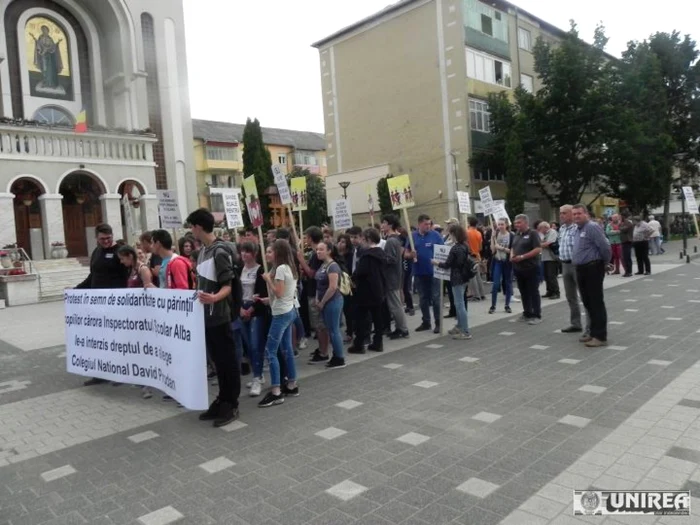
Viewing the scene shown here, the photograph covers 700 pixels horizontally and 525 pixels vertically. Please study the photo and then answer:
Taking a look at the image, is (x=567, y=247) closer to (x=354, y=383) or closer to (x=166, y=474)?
(x=354, y=383)

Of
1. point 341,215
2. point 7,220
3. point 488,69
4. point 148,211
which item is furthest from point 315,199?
point 341,215

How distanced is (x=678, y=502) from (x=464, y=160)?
30160mm

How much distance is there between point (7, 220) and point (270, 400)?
65.2 ft

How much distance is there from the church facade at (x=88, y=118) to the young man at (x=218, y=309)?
18743 mm

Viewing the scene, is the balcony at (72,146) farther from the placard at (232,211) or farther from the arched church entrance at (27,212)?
the placard at (232,211)

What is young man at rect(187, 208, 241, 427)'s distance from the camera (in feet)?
16.6

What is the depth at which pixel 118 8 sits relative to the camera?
27047 millimetres

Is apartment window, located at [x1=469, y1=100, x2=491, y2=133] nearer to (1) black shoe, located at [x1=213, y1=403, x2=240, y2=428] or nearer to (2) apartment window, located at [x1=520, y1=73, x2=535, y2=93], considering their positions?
(2) apartment window, located at [x1=520, y1=73, x2=535, y2=93]

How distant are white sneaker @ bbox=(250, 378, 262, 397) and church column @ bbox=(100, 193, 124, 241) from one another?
1978 centimetres

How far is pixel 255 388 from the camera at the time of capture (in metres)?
6.09

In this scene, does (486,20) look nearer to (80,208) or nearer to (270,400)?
(80,208)

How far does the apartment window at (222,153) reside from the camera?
55156 mm

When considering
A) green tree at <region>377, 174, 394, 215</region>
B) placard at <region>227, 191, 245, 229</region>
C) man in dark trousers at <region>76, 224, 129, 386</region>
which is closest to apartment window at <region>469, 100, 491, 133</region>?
green tree at <region>377, 174, 394, 215</region>

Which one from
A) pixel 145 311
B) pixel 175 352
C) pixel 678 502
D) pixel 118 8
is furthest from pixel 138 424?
pixel 118 8
